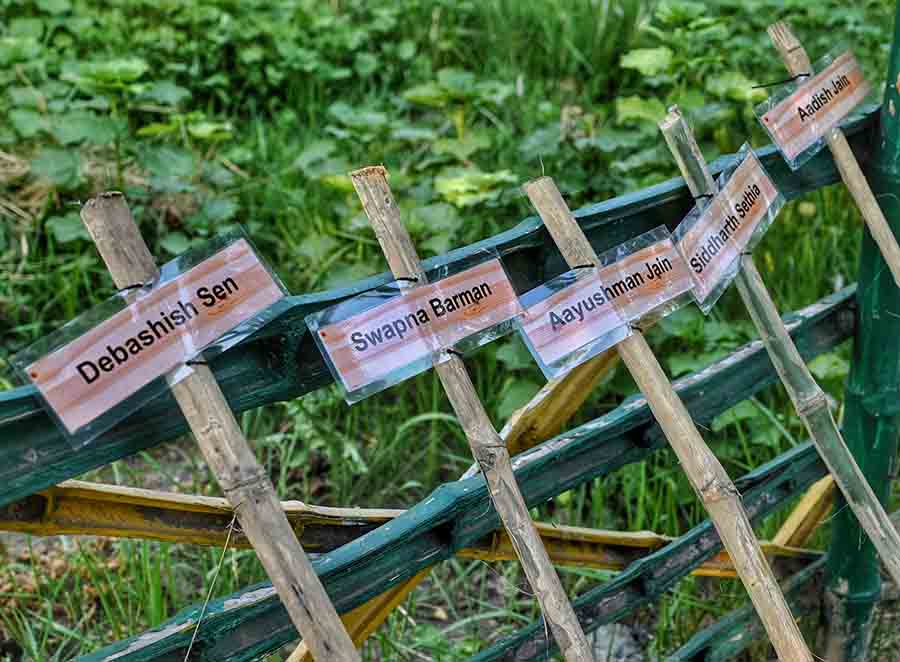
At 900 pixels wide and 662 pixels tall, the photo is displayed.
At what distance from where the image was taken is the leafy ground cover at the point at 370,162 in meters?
2.46

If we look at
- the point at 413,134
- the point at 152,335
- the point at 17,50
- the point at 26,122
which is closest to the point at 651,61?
the point at 413,134

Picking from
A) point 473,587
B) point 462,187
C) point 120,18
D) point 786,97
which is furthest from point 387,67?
point 786,97

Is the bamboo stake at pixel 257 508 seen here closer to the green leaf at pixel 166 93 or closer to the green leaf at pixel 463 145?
the green leaf at pixel 463 145

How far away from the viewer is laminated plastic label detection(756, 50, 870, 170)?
177 cm

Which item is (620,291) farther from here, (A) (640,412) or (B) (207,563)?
(B) (207,563)

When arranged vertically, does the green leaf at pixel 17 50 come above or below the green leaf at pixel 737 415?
above

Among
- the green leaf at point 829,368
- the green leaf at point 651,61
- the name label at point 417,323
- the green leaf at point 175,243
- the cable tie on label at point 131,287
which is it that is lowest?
the green leaf at point 829,368

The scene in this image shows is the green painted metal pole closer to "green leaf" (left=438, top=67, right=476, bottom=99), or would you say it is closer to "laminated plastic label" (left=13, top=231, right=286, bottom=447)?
"laminated plastic label" (left=13, top=231, right=286, bottom=447)

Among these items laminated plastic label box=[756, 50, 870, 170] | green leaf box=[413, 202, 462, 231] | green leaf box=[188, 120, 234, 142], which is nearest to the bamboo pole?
laminated plastic label box=[756, 50, 870, 170]

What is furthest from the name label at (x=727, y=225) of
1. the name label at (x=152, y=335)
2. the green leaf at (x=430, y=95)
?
the green leaf at (x=430, y=95)

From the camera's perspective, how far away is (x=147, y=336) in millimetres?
1088

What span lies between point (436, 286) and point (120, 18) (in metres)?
3.17

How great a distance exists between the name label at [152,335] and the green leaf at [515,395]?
1522 mm

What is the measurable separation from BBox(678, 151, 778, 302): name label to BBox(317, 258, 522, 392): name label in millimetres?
323
